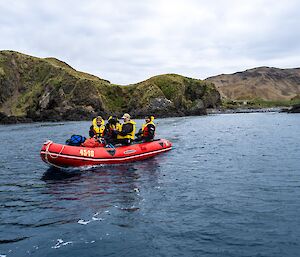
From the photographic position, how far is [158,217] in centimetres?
1115

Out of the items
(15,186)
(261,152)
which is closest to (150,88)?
(261,152)

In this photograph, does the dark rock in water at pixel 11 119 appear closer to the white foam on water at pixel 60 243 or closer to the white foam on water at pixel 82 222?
the white foam on water at pixel 82 222

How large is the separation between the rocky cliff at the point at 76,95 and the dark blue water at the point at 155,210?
7414 cm

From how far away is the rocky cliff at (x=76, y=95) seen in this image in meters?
95.8

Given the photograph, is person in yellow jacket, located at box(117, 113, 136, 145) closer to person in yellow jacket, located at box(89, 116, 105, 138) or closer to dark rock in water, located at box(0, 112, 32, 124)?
person in yellow jacket, located at box(89, 116, 105, 138)

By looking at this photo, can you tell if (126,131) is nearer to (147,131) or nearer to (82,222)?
(147,131)

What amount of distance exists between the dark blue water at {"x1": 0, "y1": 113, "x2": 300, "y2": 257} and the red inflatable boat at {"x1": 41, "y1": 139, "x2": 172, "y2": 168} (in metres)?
0.73

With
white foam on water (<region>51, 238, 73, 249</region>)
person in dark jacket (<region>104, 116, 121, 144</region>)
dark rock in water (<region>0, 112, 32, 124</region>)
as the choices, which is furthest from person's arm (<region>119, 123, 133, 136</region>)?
dark rock in water (<region>0, 112, 32, 124</region>)

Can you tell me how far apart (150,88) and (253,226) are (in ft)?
341

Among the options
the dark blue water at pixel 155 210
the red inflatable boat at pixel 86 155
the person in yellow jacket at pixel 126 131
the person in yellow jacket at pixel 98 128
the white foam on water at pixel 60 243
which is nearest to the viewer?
the dark blue water at pixel 155 210

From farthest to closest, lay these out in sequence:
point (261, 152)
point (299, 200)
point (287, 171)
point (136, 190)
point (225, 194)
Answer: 1. point (261, 152)
2. point (287, 171)
3. point (136, 190)
4. point (225, 194)
5. point (299, 200)

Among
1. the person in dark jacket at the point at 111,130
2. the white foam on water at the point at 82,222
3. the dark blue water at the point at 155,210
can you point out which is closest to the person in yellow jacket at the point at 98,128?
the person in dark jacket at the point at 111,130

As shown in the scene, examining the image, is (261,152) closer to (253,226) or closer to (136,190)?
(136,190)

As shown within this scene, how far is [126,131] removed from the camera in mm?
21219
